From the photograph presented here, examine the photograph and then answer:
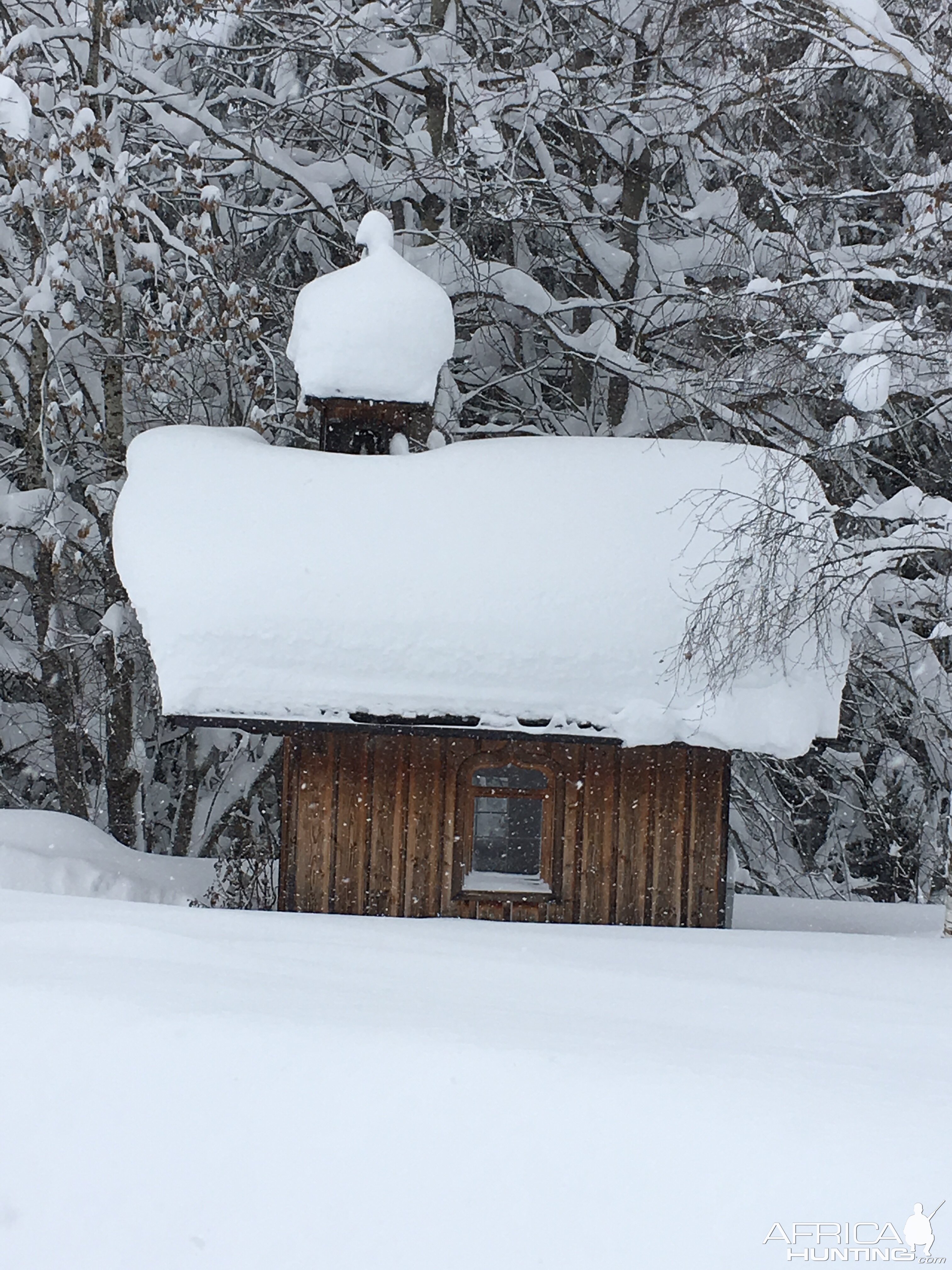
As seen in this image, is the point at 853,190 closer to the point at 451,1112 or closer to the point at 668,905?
the point at 668,905

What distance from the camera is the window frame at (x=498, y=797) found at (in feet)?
26.7

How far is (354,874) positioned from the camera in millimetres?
8133

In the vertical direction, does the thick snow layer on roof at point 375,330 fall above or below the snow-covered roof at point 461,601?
above

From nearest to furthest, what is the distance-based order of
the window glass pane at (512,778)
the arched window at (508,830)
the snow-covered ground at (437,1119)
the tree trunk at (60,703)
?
the snow-covered ground at (437,1119) → the arched window at (508,830) → the window glass pane at (512,778) → the tree trunk at (60,703)

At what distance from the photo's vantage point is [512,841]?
38.4ft

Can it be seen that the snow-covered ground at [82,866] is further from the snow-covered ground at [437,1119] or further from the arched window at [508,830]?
the snow-covered ground at [437,1119]

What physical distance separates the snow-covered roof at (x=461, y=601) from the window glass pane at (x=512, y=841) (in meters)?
4.17

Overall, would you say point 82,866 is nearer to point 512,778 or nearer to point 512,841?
point 512,841

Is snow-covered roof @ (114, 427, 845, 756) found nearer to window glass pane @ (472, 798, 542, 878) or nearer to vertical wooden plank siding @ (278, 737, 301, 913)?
vertical wooden plank siding @ (278, 737, 301, 913)

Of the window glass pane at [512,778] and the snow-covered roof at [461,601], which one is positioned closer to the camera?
the snow-covered roof at [461,601]

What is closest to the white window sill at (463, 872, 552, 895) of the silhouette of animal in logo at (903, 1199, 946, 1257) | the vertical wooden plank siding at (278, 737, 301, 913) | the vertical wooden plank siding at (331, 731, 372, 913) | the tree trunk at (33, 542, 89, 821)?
the vertical wooden plank siding at (331, 731, 372, 913)

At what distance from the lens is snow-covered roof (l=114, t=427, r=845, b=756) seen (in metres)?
7.43

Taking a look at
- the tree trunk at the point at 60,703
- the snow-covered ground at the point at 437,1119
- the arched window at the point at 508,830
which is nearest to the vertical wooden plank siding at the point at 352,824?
the arched window at the point at 508,830

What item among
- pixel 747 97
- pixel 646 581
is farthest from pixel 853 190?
pixel 646 581
